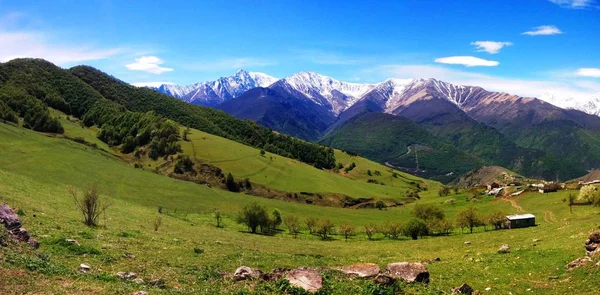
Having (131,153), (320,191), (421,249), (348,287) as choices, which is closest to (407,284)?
(348,287)

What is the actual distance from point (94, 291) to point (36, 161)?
106678 mm

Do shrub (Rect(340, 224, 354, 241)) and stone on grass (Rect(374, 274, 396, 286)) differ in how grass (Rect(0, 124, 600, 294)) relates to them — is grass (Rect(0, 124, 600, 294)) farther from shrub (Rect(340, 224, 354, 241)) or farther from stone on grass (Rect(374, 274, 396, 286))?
shrub (Rect(340, 224, 354, 241))

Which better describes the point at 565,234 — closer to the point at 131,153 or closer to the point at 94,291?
the point at 94,291

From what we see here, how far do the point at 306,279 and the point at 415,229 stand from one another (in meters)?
65.9

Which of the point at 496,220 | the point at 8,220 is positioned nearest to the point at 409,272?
the point at 8,220

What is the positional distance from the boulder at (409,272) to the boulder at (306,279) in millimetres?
4724

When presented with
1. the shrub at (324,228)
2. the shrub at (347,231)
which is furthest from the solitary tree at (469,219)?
the shrub at (324,228)

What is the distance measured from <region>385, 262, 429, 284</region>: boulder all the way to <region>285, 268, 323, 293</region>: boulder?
4.72m

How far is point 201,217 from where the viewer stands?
9219cm

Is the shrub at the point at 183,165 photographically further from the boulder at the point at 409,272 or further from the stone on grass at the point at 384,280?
the stone on grass at the point at 384,280

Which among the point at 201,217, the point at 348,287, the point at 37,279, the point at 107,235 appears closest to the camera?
the point at 37,279

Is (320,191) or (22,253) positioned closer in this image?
(22,253)

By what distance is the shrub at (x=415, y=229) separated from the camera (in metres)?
82.0

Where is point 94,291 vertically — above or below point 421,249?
above
